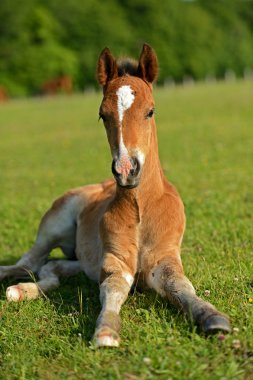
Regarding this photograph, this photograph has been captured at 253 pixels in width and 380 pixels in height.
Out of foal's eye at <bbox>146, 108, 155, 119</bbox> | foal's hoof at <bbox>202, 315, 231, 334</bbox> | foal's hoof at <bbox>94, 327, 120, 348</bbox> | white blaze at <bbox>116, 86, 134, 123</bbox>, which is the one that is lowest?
foal's hoof at <bbox>94, 327, 120, 348</bbox>

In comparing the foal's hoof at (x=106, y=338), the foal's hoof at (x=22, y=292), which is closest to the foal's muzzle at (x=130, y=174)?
the foal's hoof at (x=106, y=338)

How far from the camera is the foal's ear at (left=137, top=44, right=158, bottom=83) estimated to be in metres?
5.02

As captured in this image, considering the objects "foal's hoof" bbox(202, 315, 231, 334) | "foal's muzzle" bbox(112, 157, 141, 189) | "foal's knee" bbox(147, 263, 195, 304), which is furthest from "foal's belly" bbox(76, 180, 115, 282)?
"foal's hoof" bbox(202, 315, 231, 334)

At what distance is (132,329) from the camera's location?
409 centimetres

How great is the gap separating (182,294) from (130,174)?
0.95m

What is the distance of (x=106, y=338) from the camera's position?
12.3ft

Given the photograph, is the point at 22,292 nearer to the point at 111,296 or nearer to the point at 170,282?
the point at 111,296

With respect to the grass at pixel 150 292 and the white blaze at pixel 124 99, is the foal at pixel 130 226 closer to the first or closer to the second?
the white blaze at pixel 124 99

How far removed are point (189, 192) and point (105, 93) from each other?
533 cm

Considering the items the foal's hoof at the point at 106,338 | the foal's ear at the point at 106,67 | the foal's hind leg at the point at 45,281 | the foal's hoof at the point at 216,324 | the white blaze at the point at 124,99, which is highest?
the foal's ear at the point at 106,67

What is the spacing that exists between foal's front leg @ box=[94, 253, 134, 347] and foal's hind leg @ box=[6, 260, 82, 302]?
2.39 ft

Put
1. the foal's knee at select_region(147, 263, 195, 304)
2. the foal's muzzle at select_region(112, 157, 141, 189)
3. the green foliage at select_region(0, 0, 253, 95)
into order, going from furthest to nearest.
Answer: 1. the green foliage at select_region(0, 0, 253, 95)
2. the foal's knee at select_region(147, 263, 195, 304)
3. the foal's muzzle at select_region(112, 157, 141, 189)

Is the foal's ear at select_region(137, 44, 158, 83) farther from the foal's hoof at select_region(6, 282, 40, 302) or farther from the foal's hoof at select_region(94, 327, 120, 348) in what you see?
the foal's hoof at select_region(94, 327, 120, 348)

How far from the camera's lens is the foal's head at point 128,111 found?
4324mm
